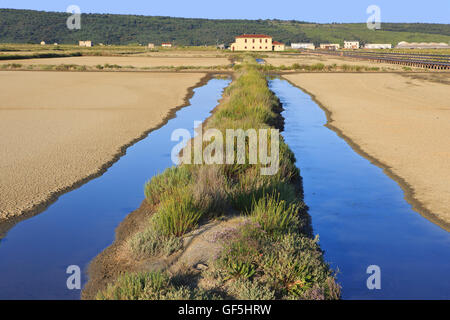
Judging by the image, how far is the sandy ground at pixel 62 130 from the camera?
9.14 metres

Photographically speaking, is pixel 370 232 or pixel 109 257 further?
pixel 370 232

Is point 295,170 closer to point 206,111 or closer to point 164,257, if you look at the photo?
point 164,257

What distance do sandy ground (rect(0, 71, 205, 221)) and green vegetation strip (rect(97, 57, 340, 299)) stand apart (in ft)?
7.88

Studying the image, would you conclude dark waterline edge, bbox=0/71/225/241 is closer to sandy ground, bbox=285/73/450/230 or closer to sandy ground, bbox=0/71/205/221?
sandy ground, bbox=0/71/205/221

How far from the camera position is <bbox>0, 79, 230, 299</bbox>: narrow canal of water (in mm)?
5614

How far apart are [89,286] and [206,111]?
48.8 ft

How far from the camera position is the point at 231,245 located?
5641 mm

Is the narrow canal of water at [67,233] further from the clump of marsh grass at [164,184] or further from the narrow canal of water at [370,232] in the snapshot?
the narrow canal of water at [370,232]

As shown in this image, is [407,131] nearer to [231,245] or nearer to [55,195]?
[55,195]

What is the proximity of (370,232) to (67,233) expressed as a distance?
14.9ft

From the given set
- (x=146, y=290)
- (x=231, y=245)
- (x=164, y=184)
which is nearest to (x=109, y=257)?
(x=231, y=245)

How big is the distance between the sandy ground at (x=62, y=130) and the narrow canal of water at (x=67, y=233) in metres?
0.49

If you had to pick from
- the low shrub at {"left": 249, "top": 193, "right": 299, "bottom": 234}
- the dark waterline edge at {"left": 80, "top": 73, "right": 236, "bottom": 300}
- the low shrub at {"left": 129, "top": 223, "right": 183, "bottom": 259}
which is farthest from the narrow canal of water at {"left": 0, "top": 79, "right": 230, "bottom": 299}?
the low shrub at {"left": 249, "top": 193, "right": 299, "bottom": 234}
